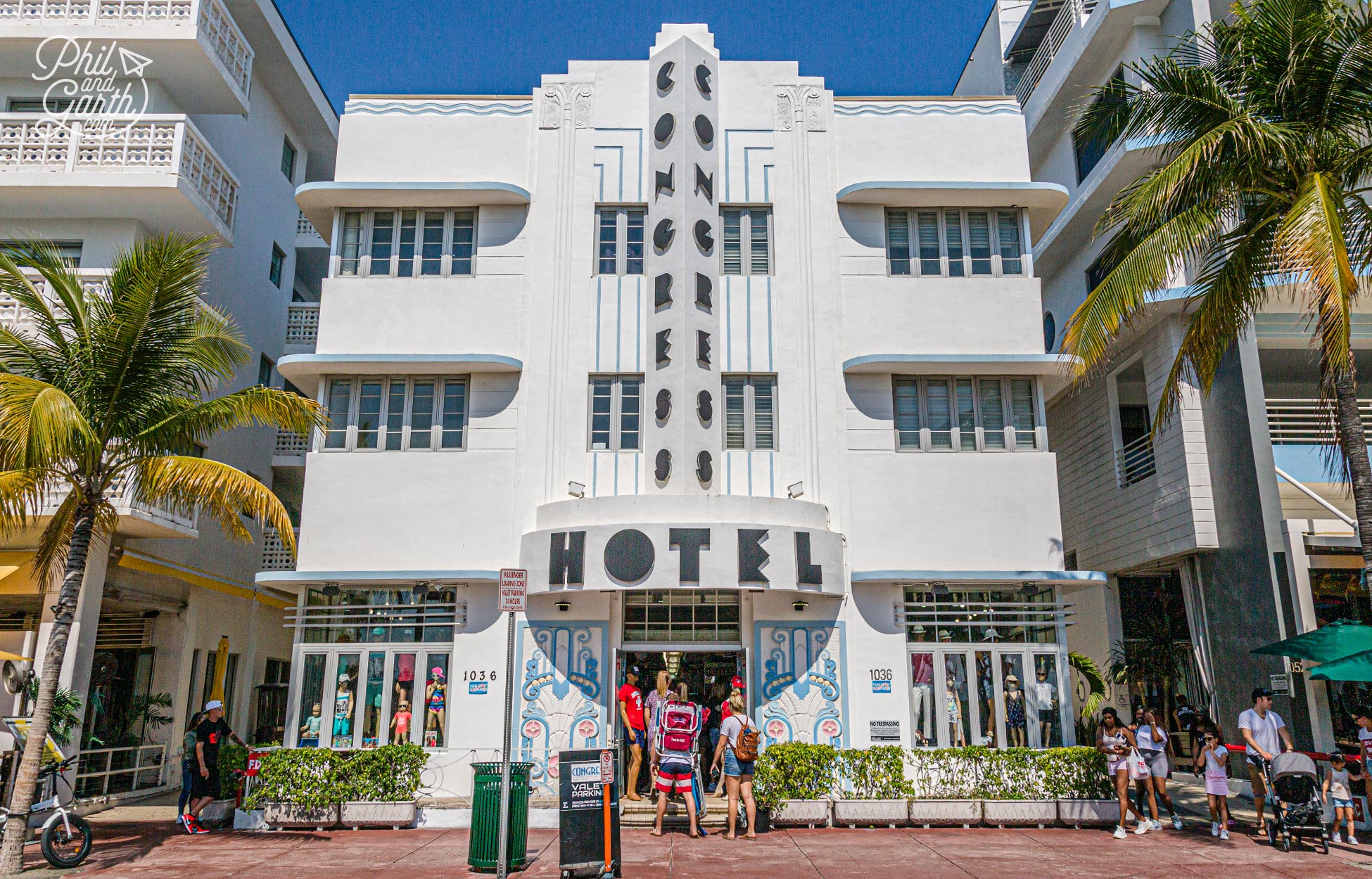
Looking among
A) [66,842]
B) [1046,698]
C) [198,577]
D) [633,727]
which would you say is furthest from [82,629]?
[1046,698]

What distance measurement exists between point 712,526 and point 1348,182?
1039cm

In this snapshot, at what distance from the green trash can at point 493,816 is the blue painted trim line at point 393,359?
8.75 metres

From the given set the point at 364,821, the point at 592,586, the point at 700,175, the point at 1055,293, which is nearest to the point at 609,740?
the point at 592,586

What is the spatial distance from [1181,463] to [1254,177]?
8108 mm

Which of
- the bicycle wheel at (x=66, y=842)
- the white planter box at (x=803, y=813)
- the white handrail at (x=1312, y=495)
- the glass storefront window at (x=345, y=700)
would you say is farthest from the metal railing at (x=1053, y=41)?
the bicycle wheel at (x=66, y=842)

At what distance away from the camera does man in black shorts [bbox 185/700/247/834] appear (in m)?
14.9

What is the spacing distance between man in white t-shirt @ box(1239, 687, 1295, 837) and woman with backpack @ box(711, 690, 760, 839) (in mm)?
7048

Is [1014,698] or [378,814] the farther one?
[1014,698]

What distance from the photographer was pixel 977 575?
17.7m

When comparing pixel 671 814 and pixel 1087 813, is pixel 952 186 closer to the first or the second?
pixel 1087 813

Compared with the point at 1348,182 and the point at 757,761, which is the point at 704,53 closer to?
the point at 1348,182

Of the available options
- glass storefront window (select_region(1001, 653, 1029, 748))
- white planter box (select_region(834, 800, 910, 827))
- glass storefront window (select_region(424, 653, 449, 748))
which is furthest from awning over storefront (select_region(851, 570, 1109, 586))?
glass storefront window (select_region(424, 653, 449, 748))

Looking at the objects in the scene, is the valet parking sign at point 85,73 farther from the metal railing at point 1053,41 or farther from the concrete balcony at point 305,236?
the metal railing at point 1053,41

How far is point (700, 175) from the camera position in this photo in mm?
19500
